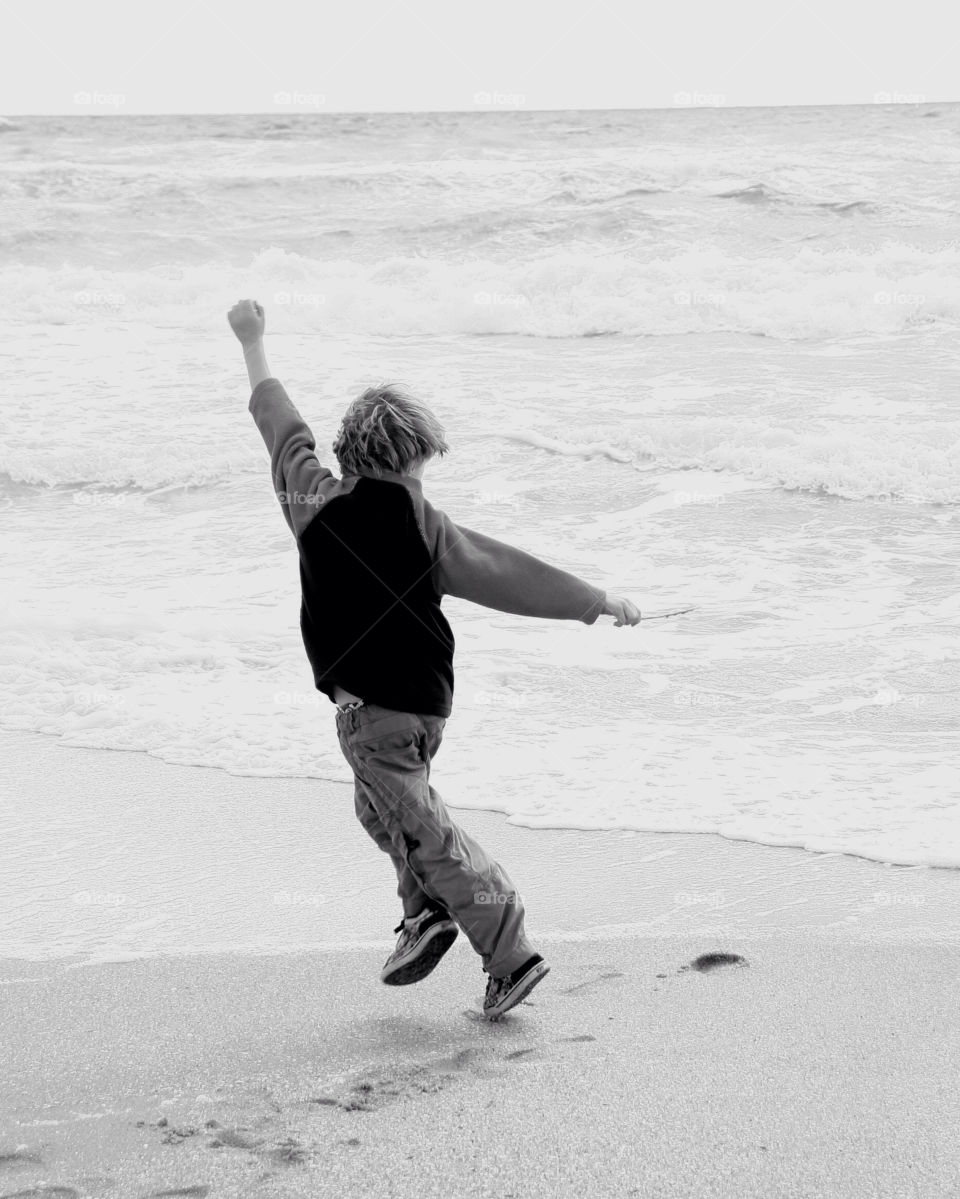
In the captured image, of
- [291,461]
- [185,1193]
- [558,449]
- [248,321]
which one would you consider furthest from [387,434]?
[558,449]

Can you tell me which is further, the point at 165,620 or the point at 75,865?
the point at 165,620

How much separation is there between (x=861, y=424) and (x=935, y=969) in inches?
307

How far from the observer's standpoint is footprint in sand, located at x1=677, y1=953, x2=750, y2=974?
303 cm

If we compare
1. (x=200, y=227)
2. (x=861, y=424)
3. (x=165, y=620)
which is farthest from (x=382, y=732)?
(x=200, y=227)

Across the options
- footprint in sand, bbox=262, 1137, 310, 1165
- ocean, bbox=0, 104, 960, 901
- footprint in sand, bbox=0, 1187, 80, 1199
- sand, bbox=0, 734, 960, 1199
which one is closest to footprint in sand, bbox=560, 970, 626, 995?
sand, bbox=0, 734, 960, 1199

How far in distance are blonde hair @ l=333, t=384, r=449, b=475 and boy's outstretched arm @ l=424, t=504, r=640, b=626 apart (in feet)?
0.41

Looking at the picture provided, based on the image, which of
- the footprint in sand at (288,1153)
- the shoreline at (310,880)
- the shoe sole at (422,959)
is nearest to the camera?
the footprint in sand at (288,1153)

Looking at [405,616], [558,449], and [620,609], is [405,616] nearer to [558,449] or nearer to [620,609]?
[620,609]

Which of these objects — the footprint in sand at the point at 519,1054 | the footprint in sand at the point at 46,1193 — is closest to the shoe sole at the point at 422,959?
the footprint in sand at the point at 519,1054

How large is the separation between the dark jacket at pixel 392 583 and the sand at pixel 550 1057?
2.46 feet

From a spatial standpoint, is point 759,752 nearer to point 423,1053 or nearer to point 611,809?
point 611,809

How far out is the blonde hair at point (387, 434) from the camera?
267cm

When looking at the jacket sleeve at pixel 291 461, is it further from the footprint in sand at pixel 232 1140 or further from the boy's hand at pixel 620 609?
the footprint in sand at pixel 232 1140

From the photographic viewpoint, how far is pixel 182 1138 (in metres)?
2.26
